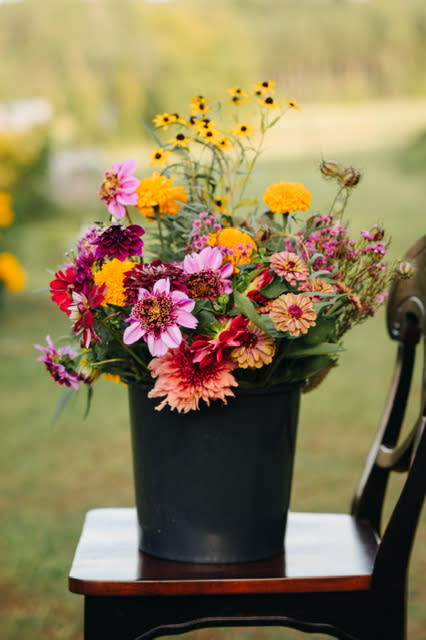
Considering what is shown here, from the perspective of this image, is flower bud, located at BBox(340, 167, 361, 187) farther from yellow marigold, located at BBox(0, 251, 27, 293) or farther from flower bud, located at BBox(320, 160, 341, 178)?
yellow marigold, located at BBox(0, 251, 27, 293)

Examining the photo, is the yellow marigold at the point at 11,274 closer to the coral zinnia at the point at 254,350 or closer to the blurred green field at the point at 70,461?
the blurred green field at the point at 70,461

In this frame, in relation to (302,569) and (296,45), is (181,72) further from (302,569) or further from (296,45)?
(302,569)

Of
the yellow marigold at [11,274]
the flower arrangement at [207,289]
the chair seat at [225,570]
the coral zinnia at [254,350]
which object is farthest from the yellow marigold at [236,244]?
the yellow marigold at [11,274]

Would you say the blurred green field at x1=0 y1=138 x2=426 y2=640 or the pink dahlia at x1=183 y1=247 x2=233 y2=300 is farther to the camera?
the blurred green field at x1=0 y1=138 x2=426 y2=640

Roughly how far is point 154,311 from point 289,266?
0.16 meters

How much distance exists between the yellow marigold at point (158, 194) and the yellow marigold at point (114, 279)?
125mm

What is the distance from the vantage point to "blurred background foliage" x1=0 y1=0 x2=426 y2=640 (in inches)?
113

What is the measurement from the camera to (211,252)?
2.97 feet

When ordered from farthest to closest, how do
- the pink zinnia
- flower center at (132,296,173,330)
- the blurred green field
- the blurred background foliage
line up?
the blurred background foliage < the blurred green field < the pink zinnia < flower center at (132,296,173,330)

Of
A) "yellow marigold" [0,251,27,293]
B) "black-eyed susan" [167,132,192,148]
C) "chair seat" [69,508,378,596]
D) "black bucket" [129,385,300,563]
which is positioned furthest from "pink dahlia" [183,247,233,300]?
"yellow marigold" [0,251,27,293]

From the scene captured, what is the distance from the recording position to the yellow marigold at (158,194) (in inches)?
40.4

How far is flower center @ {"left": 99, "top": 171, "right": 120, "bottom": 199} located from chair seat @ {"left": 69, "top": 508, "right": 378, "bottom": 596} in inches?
17.3

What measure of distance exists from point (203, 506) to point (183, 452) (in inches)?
2.7

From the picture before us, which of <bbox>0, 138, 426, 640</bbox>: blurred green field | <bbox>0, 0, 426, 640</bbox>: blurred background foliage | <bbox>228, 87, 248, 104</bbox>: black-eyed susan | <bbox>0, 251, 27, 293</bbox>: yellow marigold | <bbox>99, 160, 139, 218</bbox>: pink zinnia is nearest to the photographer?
<bbox>99, 160, 139, 218</bbox>: pink zinnia
